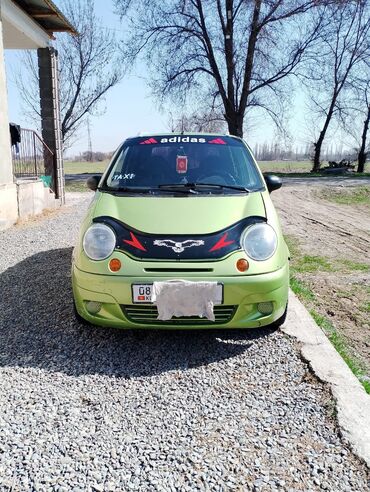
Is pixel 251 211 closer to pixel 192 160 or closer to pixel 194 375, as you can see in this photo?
pixel 192 160

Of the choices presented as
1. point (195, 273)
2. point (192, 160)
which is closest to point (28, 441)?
point (195, 273)

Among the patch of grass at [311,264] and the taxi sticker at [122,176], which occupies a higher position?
the taxi sticker at [122,176]

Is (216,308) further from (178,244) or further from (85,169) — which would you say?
(85,169)

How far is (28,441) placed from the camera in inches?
82.4

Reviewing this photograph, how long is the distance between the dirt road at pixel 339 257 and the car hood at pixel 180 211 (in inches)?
56.3

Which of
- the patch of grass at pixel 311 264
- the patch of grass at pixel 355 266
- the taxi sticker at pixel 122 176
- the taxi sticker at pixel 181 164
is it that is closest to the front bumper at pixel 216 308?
the taxi sticker at pixel 122 176

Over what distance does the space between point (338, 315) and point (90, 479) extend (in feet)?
9.48

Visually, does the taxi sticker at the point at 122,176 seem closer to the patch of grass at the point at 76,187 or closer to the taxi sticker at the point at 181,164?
the taxi sticker at the point at 181,164

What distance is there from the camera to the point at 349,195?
14633 millimetres

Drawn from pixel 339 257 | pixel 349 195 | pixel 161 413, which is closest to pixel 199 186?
pixel 161 413

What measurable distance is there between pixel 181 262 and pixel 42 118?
10.4 metres

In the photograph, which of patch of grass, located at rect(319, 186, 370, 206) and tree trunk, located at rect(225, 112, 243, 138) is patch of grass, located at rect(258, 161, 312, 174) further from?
patch of grass, located at rect(319, 186, 370, 206)

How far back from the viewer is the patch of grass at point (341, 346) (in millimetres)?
2906

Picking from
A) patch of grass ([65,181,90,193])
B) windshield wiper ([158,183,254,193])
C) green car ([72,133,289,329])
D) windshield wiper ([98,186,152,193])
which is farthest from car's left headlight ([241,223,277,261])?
patch of grass ([65,181,90,193])
